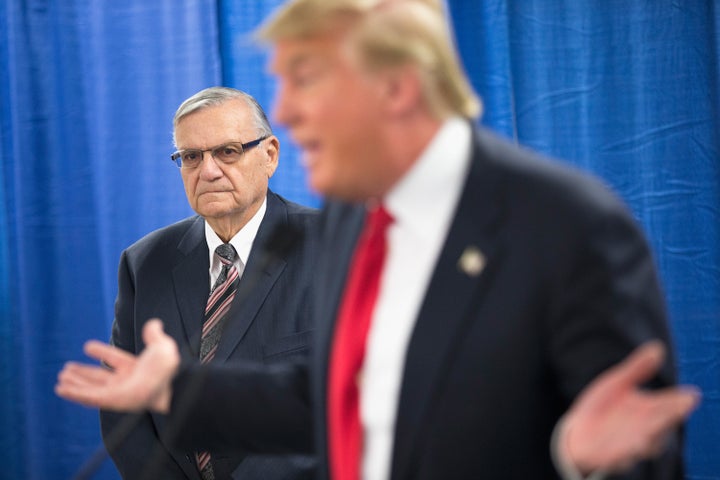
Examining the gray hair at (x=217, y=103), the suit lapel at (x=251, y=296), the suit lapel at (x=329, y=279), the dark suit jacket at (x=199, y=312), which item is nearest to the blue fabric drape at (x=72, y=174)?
the gray hair at (x=217, y=103)

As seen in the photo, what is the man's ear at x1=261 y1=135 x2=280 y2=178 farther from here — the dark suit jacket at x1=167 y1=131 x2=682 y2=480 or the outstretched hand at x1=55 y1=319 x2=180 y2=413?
Result: the dark suit jacket at x1=167 y1=131 x2=682 y2=480

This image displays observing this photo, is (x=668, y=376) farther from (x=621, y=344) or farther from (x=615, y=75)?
(x=615, y=75)

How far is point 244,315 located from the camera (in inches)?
86.5

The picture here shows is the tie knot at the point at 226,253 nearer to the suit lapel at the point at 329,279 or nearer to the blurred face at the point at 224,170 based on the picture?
the blurred face at the point at 224,170

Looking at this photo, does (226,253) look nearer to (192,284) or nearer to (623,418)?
(192,284)

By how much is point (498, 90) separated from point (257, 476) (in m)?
1.41

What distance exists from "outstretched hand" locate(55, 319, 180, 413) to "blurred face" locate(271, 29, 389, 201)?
0.37m

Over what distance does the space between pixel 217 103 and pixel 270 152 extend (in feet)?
0.63

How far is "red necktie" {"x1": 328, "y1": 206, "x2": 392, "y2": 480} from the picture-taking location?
45.6 inches

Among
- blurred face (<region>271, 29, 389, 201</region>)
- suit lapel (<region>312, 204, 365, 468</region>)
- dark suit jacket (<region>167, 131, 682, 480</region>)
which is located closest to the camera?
dark suit jacket (<region>167, 131, 682, 480</region>)

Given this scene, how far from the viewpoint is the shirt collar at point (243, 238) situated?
231 centimetres

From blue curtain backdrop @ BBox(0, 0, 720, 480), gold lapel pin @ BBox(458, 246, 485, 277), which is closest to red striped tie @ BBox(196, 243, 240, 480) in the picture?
blue curtain backdrop @ BBox(0, 0, 720, 480)

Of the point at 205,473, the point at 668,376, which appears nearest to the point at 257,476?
the point at 205,473

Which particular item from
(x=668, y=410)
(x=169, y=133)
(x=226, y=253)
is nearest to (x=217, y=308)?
(x=226, y=253)
